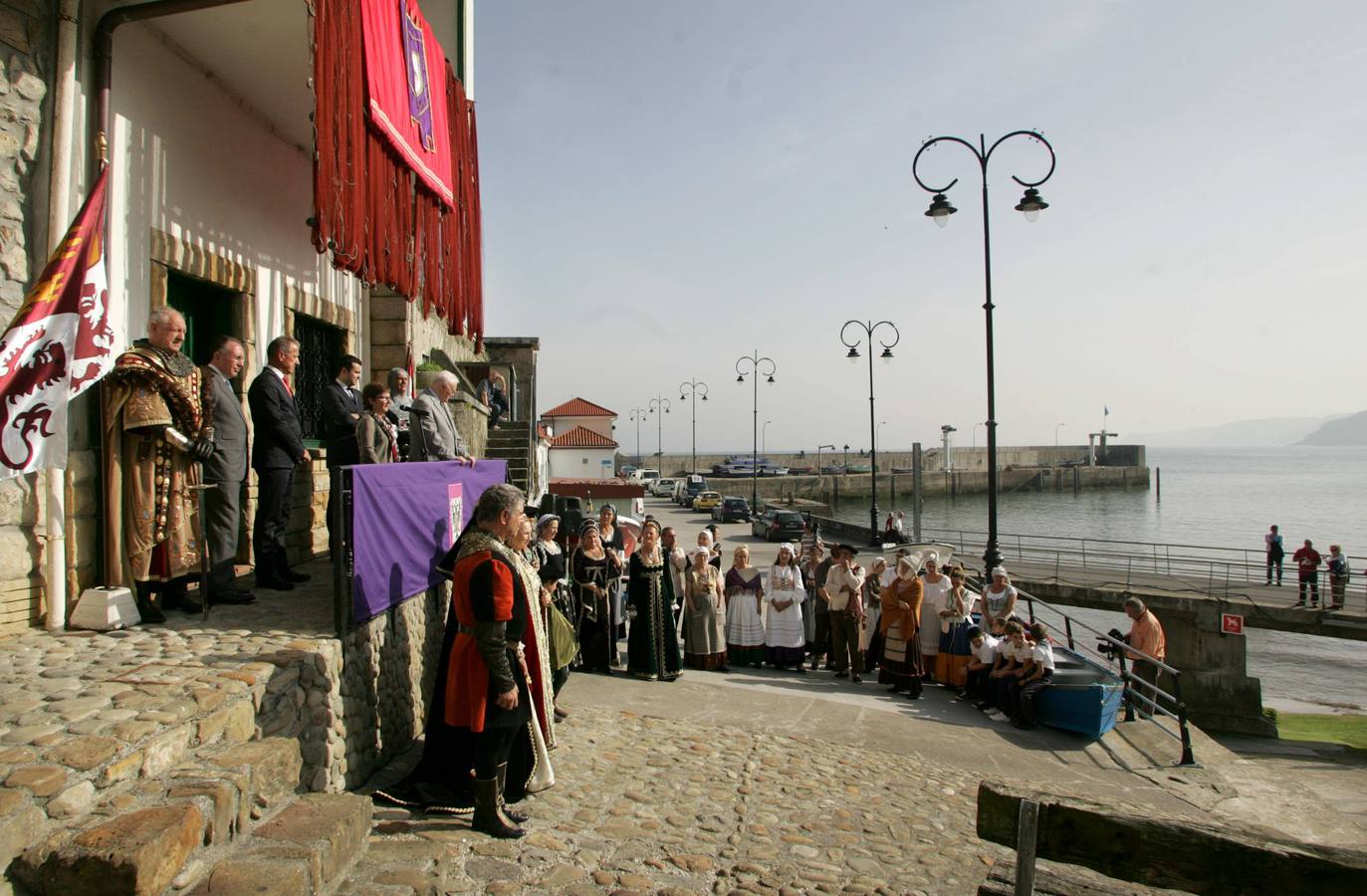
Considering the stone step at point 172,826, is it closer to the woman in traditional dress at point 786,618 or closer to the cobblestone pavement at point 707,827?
the cobblestone pavement at point 707,827

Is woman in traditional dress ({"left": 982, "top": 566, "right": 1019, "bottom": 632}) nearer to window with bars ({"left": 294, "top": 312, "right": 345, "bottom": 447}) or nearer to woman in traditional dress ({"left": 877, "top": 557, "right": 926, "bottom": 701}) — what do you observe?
woman in traditional dress ({"left": 877, "top": 557, "right": 926, "bottom": 701})

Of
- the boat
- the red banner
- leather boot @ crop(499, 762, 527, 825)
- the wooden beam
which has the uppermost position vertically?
the red banner

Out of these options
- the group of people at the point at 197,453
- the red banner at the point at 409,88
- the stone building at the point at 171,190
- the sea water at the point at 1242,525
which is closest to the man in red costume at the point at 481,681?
the group of people at the point at 197,453

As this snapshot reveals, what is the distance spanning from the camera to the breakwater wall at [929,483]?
73688mm

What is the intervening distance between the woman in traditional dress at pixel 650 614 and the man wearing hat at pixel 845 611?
247 centimetres

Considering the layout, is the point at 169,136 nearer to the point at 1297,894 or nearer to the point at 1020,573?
the point at 1297,894

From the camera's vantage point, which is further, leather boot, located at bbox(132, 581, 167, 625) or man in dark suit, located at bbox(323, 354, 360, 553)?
man in dark suit, located at bbox(323, 354, 360, 553)

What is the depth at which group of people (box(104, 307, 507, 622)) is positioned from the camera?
505 centimetres

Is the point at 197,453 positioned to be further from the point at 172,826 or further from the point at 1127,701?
the point at 1127,701

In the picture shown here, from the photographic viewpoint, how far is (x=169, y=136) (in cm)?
630

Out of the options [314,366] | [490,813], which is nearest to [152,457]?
[490,813]

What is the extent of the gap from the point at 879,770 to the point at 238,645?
4.61m

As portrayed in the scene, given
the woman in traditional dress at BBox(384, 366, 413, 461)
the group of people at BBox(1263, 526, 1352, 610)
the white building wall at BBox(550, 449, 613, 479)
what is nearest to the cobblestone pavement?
the woman in traditional dress at BBox(384, 366, 413, 461)

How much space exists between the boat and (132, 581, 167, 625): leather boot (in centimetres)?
817
